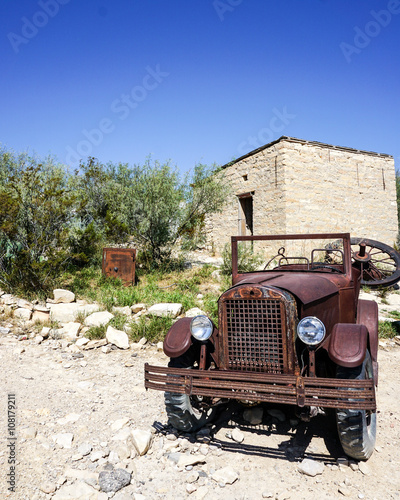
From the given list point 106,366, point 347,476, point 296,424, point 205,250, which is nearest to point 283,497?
point 347,476

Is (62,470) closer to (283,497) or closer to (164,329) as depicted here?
(283,497)

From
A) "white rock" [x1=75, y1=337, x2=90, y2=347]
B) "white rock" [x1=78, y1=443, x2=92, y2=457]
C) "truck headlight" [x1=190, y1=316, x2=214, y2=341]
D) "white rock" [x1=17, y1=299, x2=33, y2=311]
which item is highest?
"truck headlight" [x1=190, y1=316, x2=214, y2=341]

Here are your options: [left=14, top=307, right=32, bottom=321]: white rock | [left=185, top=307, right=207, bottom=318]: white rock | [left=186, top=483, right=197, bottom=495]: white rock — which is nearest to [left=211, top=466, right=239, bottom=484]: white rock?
[left=186, top=483, right=197, bottom=495]: white rock

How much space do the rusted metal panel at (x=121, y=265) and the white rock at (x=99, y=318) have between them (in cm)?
239

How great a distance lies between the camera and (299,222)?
11.9 m

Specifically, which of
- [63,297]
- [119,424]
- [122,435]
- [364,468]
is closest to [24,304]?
[63,297]

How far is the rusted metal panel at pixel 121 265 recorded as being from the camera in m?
9.08

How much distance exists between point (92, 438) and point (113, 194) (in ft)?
31.3

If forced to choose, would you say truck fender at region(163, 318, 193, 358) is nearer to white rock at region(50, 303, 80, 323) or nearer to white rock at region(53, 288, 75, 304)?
white rock at region(50, 303, 80, 323)

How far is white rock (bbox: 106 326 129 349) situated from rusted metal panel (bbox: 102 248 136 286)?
125 inches

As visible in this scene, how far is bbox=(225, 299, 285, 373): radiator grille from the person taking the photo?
3.00m

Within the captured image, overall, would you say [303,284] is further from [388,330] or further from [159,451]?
[388,330]

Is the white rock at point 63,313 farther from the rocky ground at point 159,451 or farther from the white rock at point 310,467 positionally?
the white rock at point 310,467

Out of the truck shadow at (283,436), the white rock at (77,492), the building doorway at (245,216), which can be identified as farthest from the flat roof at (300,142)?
the white rock at (77,492)
